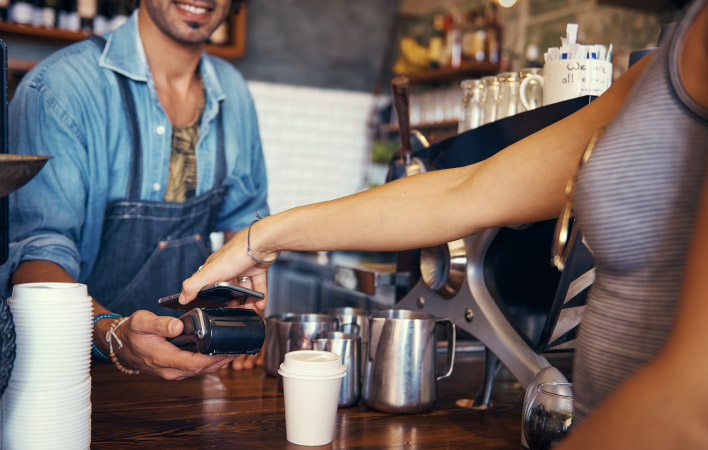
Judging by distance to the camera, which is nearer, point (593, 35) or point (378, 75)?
point (593, 35)

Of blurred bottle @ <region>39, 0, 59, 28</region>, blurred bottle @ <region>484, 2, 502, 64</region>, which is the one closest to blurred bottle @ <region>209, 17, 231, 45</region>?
blurred bottle @ <region>39, 0, 59, 28</region>

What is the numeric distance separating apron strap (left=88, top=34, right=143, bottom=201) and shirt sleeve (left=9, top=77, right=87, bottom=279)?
0.15 m

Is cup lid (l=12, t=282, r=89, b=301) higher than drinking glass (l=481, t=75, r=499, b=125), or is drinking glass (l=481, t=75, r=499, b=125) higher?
drinking glass (l=481, t=75, r=499, b=125)

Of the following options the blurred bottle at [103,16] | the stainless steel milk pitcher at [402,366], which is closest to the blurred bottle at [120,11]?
the blurred bottle at [103,16]

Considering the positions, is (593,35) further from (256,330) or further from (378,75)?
(256,330)

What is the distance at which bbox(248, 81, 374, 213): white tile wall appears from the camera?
16.9 ft

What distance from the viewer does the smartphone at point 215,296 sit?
108cm

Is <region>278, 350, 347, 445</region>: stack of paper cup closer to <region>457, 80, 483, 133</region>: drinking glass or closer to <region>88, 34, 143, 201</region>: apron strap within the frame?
<region>457, 80, 483, 133</region>: drinking glass

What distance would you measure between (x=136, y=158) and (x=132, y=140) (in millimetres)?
48

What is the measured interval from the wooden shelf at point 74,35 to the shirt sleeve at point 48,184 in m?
2.60

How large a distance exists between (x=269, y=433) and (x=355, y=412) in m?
0.19

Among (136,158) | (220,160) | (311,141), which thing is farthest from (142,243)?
(311,141)

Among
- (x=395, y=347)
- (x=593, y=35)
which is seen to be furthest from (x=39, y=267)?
(x=593, y=35)

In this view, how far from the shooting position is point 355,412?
122 centimetres
